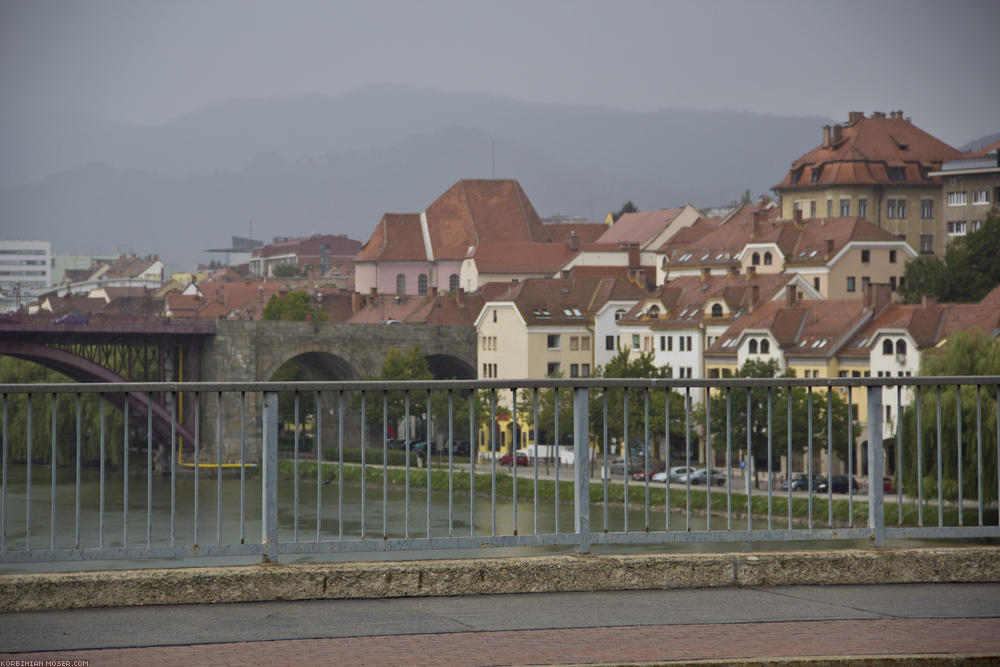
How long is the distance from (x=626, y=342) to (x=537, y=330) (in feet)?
21.4

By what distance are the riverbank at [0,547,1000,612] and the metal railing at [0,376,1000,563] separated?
154 mm

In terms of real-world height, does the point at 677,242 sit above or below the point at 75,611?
above

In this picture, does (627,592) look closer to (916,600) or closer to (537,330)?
(916,600)

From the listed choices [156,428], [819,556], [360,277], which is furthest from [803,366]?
[360,277]

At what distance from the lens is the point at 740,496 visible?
167 ft

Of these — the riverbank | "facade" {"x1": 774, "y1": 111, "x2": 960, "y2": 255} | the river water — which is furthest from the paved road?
"facade" {"x1": 774, "y1": 111, "x2": 960, "y2": 255}

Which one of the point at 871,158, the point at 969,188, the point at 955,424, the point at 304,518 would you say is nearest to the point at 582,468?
the point at 955,424

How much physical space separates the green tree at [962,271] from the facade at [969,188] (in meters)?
15.6

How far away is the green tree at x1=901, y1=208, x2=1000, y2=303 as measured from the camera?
94.1m

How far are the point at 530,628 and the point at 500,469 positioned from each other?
6859 millimetres

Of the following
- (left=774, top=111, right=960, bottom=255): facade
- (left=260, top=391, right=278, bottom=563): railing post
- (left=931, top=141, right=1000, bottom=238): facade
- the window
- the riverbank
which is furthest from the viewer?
the window

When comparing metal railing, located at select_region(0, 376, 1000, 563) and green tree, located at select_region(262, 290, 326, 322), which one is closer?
metal railing, located at select_region(0, 376, 1000, 563)

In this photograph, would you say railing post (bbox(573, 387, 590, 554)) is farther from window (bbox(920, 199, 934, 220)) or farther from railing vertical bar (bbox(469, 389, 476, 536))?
window (bbox(920, 199, 934, 220))

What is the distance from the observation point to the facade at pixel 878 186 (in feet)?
394
